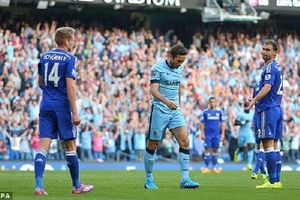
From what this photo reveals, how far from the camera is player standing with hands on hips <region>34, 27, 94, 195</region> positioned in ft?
50.4

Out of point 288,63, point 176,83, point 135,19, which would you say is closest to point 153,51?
point 135,19

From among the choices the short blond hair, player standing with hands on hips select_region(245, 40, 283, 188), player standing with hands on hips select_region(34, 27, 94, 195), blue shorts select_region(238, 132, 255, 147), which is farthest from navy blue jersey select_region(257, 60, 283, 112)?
blue shorts select_region(238, 132, 255, 147)

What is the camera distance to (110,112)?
3550cm

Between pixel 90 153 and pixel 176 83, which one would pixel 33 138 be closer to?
pixel 90 153

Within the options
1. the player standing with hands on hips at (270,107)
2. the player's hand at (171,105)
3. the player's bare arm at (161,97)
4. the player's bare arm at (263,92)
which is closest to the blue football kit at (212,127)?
the player standing with hands on hips at (270,107)

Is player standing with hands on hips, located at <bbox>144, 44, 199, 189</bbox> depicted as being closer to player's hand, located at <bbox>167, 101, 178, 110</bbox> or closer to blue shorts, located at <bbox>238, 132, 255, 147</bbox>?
player's hand, located at <bbox>167, 101, 178, 110</bbox>

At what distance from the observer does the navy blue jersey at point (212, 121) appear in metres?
30.2

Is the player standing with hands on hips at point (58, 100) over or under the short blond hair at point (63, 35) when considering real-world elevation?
under

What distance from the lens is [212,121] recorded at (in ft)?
99.2

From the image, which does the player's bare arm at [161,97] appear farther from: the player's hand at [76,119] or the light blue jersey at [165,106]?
the player's hand at [76,119]

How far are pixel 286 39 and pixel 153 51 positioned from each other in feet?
27.0

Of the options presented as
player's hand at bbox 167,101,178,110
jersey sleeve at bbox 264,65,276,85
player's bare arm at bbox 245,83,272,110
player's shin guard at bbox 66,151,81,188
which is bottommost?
player's shin guard at bbox 66,151,81,188

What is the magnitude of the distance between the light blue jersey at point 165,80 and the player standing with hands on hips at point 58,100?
2280 mm

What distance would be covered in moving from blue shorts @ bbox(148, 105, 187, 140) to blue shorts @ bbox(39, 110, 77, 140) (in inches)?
90.8
